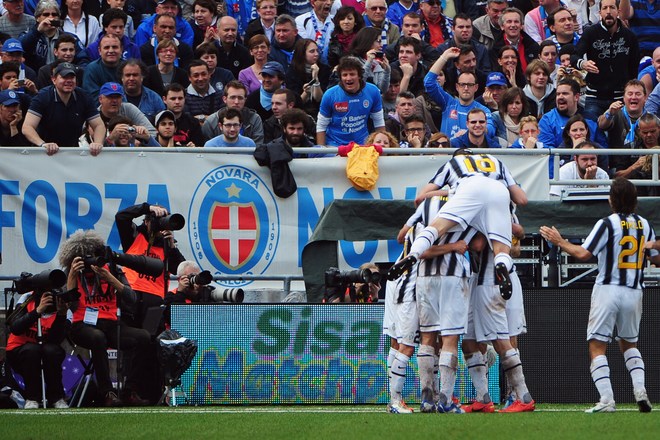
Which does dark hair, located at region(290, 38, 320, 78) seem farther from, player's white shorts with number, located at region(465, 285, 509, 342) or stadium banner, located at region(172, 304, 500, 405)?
player's white shorts with number, located at region(465, 285, 509, 342)

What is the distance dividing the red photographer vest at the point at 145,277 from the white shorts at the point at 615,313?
4.99m

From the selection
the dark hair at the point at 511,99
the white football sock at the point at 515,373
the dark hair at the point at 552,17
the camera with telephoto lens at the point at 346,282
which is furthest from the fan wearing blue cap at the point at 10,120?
the dark hair at the point at 552,17

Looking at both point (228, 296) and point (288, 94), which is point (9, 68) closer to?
point (288, 94)

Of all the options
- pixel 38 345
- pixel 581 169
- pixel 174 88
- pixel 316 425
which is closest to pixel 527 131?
pixel 581 169

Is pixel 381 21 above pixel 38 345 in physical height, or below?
above

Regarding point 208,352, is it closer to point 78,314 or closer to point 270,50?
point 78,314

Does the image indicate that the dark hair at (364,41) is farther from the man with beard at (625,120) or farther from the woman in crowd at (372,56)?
the man with beard at (625,120)

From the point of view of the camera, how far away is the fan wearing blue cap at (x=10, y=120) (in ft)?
52.7

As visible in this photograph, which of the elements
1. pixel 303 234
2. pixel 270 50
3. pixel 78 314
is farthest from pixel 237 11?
pixel 78 314

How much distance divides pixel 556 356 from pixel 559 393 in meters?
0.39

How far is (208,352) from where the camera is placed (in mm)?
14148

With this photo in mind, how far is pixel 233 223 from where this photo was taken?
15469mm

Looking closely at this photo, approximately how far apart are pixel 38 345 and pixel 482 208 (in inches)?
204

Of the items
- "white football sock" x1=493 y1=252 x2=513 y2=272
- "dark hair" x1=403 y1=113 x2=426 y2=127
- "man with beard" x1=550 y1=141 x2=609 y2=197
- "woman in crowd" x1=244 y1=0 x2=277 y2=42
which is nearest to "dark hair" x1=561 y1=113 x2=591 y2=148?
"man with beard" x1=550 y1=141 x2=609 y2=197
